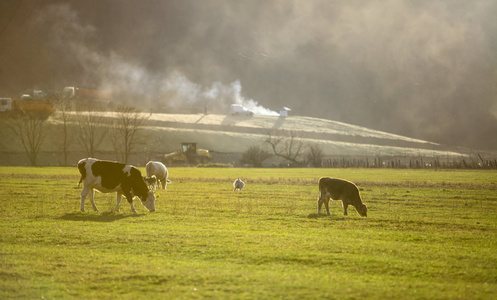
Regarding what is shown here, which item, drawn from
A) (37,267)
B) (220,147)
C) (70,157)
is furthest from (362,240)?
(220,147)

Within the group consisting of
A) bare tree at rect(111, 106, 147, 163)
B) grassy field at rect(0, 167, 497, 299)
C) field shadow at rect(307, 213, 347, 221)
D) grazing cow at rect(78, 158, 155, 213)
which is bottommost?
grassy field at rect(0, 167, 497, 299)

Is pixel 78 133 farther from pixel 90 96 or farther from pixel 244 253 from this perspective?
pixel 244 253

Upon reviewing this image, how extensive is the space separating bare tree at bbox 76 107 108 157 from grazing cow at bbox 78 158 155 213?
86.7 metres

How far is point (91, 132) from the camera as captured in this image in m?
120

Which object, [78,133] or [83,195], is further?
[78,133]

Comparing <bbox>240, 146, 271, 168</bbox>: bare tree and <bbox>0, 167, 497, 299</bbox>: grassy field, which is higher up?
<bbox>240, 146, 271, 168</bbox>: bare tree

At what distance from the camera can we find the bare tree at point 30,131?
10994cm

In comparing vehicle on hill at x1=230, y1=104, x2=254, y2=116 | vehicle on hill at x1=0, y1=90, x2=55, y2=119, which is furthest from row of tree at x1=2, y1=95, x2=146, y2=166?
vehicle on hill at x1=230, y1=104, x2=254, y2=116

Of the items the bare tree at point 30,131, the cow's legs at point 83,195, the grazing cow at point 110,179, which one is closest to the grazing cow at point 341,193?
the grazing cow at point 110,179

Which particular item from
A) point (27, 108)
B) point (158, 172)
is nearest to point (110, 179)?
point (158, 172)

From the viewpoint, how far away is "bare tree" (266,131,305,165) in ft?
421

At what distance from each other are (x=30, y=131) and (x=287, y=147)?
59.9 metres

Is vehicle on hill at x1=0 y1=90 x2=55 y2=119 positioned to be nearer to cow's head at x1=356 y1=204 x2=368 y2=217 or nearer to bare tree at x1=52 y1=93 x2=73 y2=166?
bare tree at x1=52 y1=93 x2=73 y2=166

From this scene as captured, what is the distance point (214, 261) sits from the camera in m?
14.1
